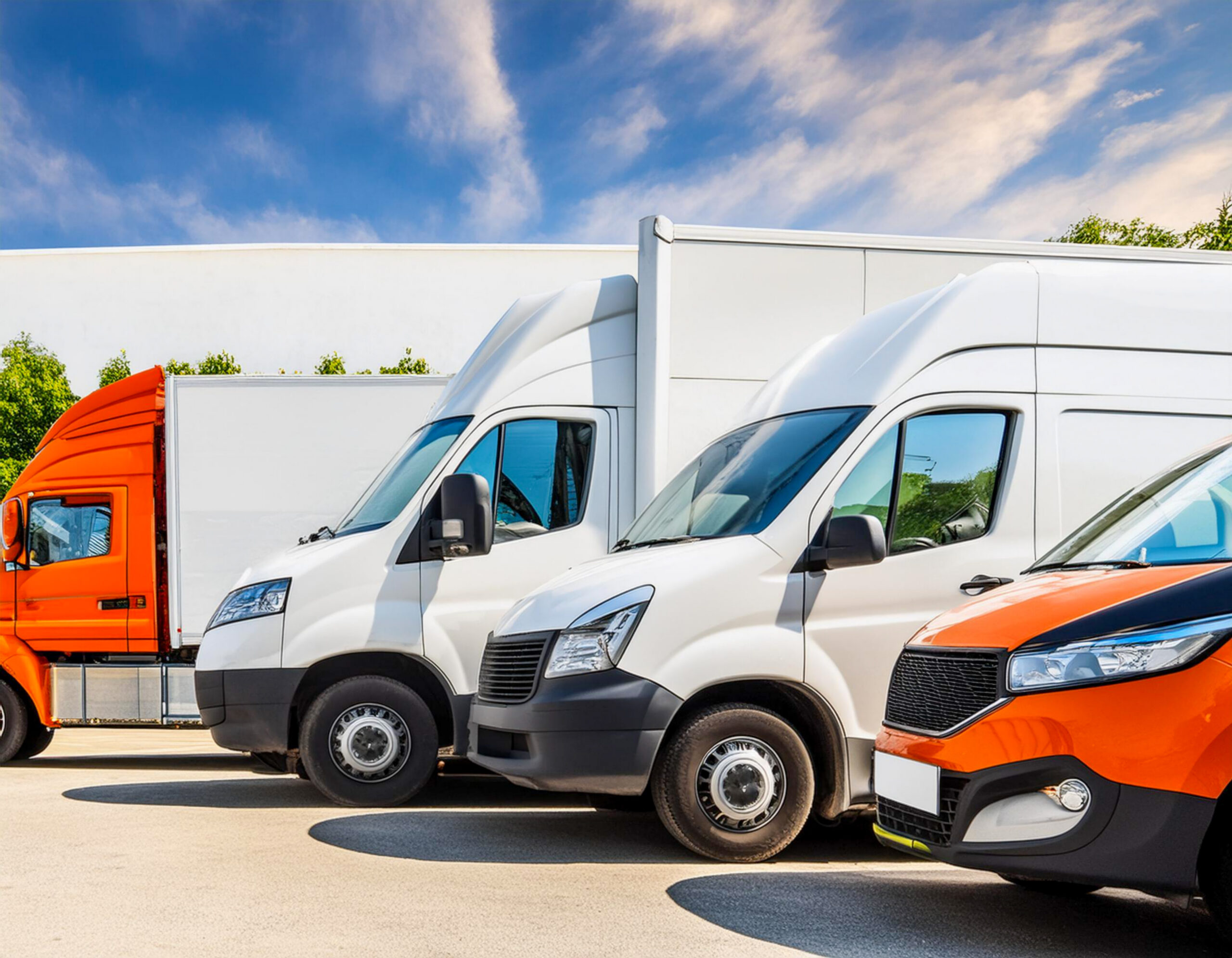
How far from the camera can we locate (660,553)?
6137 millimetres

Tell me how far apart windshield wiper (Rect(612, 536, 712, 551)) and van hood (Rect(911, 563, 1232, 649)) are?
168 centimetres

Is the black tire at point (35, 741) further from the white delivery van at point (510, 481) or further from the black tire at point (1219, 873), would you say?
the black tire at point (1219, 873)

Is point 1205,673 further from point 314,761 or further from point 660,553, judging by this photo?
point 314,761

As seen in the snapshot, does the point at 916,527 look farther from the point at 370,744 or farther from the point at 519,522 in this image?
the point at 370,744

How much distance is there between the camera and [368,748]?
751 centimetres

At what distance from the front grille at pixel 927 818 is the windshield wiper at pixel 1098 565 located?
98 cm

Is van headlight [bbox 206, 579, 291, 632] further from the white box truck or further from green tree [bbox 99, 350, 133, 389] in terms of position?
green tree [bbox 99, 350, 133, 389]

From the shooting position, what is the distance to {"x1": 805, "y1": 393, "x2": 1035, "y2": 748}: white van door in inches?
237

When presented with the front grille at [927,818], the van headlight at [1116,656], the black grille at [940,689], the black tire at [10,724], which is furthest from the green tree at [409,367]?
the van headlight at [1116,656]

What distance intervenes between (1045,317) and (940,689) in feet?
8.78

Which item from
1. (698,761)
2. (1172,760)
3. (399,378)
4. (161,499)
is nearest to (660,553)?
(698,761)

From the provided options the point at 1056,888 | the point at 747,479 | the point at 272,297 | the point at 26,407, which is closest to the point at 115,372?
the point at 26,407

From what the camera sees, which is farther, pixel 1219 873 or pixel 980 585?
pixel 980 585

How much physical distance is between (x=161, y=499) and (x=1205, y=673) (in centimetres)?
906
